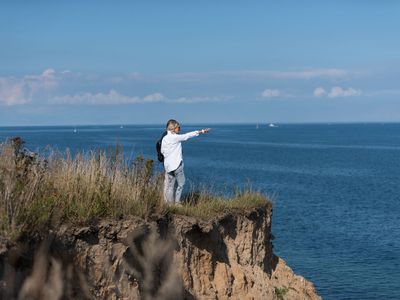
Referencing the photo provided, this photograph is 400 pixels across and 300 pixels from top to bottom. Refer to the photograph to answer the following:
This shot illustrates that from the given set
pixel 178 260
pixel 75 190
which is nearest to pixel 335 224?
pixel 178 260

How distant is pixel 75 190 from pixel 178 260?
8.31 ft

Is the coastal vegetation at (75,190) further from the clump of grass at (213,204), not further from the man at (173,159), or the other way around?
the man at (173,159)

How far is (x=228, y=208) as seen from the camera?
1441 cm

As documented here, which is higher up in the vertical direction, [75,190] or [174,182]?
[75,190]

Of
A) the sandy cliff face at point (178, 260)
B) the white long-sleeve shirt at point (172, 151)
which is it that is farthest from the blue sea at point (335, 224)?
the sandy cliff face at point (178, 260)

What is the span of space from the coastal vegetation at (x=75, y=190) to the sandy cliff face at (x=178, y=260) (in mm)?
278

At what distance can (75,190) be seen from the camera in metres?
11.0

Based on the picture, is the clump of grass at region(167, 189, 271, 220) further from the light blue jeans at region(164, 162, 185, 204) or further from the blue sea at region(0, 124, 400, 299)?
the blue sea at region(0, 124, 400, 299)

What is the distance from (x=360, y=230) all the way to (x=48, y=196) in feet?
81.5

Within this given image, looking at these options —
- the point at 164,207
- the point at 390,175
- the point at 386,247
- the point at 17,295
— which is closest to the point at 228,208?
the point at 164,207

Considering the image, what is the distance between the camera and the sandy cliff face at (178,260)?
1039 centimetres

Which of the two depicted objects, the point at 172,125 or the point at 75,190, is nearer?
the point at 75,190

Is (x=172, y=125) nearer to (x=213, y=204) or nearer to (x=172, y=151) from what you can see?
(x=172, y=151)

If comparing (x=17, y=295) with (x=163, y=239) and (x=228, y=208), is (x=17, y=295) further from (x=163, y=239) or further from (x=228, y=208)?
(x=228, y=208)
